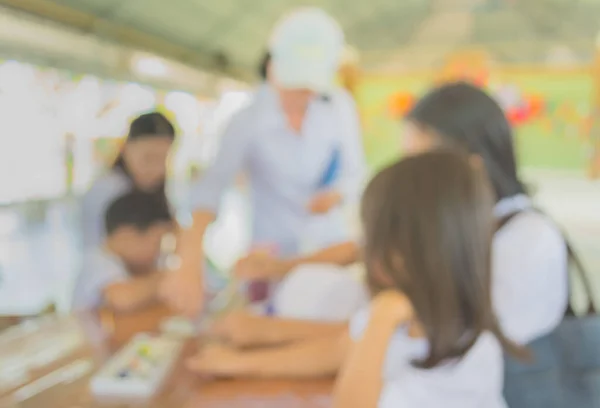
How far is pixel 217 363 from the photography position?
79 cm

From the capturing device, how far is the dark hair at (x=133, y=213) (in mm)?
1352

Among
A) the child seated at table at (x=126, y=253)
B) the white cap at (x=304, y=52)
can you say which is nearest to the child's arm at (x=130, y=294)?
the child seated at table at (x=126, y=253)

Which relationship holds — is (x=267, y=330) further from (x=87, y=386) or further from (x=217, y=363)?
(x=87, y=386)

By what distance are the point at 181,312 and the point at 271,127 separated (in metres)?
0.46

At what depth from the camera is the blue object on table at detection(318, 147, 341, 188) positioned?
144cm

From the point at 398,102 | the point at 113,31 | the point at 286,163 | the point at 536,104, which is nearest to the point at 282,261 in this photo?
the point at 286,163

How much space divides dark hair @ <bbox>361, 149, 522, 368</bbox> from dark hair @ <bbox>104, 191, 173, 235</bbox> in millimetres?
767

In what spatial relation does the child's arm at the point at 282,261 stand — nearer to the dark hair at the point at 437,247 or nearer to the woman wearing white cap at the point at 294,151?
the woman wearing white cap at the point at 294,151

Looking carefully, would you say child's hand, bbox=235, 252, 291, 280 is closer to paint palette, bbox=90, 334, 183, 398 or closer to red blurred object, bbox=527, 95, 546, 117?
paint palette, bbox=90, 334, 183, 398

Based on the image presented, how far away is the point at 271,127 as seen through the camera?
1.35 meters

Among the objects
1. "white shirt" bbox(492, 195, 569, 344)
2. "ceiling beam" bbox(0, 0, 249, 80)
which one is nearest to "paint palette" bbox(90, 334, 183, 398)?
"white shirt" bbox(492, 195, 569, 344)

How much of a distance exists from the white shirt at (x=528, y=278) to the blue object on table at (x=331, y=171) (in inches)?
25.9

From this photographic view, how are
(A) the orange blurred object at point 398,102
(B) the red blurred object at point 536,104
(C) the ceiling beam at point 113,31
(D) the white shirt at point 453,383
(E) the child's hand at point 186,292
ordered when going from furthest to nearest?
(A) the orange blurred object at point 398,102, (B) the red blurred object at point 536,104, (C) the ceiling beam at point 113,31, (E) the child's hand at point 186,292, (D) the white shirt at point 453,383

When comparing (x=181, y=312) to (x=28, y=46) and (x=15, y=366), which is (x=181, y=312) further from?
(x=28, y=46)
